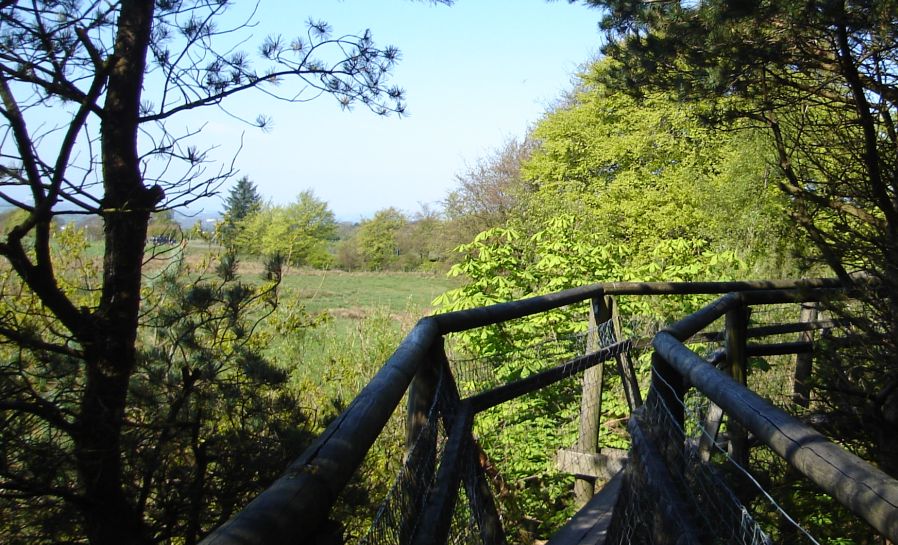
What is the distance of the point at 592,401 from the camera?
491cm

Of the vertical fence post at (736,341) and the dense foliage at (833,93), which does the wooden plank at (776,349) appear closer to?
the dense foliage at (833,93)

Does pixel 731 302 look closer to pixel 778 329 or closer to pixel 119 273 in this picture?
pixel 778 329

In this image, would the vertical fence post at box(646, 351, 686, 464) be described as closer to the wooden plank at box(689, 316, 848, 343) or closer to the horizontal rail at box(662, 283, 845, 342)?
the horizontal rail at box(662, 283, 845, 342)

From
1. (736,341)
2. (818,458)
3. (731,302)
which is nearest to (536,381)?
(731,302)

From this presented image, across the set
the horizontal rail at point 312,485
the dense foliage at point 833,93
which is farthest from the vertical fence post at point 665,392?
the dense foliage at point 833,93

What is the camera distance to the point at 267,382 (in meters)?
4.06

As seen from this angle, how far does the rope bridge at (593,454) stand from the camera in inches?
A: 43.0

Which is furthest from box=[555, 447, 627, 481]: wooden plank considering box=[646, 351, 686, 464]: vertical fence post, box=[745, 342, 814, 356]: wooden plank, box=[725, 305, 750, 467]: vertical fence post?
box=[646, 351, 686, 464]: vertical fence post

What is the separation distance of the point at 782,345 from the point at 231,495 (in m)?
3.82

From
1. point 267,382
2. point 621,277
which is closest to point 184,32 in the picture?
point 267,382

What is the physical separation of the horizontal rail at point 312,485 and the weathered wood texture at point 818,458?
2.48 feet

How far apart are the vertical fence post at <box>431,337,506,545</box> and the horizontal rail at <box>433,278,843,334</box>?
0.13m

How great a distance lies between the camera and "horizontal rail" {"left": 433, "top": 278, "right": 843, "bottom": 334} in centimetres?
286

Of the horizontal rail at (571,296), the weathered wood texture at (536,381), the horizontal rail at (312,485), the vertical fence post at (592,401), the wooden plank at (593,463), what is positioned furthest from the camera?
the vertical fence post at (592,401)
